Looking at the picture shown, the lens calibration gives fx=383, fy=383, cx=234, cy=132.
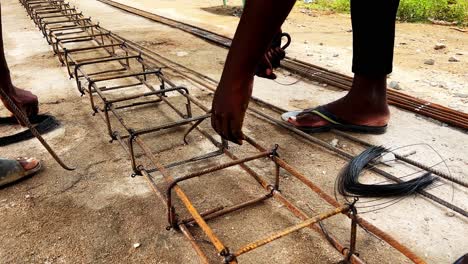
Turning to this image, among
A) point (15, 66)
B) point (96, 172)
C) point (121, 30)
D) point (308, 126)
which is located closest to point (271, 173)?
point (308, 126)

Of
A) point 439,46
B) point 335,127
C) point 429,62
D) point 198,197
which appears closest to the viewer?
point 198,197

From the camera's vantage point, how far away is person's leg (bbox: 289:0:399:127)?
2.43m

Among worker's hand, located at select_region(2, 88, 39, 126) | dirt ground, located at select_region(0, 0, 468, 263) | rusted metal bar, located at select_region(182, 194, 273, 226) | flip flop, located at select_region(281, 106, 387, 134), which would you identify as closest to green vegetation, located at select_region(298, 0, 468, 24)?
dirt ground, located at select_region(0, 0, 468, 263)

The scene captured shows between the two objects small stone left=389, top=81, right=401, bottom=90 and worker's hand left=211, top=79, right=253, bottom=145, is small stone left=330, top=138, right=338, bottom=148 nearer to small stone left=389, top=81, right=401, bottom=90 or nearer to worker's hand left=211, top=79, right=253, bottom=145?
worker's hand left=211, top=79, right=253, bottom=145

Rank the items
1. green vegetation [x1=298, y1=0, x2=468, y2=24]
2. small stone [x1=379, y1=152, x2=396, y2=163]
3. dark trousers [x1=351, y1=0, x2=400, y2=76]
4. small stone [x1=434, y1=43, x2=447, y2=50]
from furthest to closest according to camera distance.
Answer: green vegetation [x1=298, y1=0, x2=468, y2=24], small stone [x1=434, y1=43, x2=447, y2=50], dark trousers [x1=351, y1=0, x2=400, y2=76], small stone [x1=379, y1=152, x2=396, y2=163]

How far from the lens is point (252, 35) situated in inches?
52.3

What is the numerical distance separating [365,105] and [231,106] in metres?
1.43

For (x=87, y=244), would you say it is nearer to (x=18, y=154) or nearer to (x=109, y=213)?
(x=109, y=213)

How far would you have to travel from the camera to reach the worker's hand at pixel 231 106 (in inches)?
56.3

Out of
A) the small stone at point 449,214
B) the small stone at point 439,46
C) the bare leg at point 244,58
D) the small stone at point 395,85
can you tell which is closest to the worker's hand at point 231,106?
the bare leg at point 244,58

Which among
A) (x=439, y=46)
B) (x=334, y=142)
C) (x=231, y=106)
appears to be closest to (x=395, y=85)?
(x=334, y=142)

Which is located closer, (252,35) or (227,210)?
(252,35)

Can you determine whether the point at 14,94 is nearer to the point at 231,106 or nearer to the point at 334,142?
the point at 231,106

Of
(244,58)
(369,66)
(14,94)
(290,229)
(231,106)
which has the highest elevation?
(244,58)
